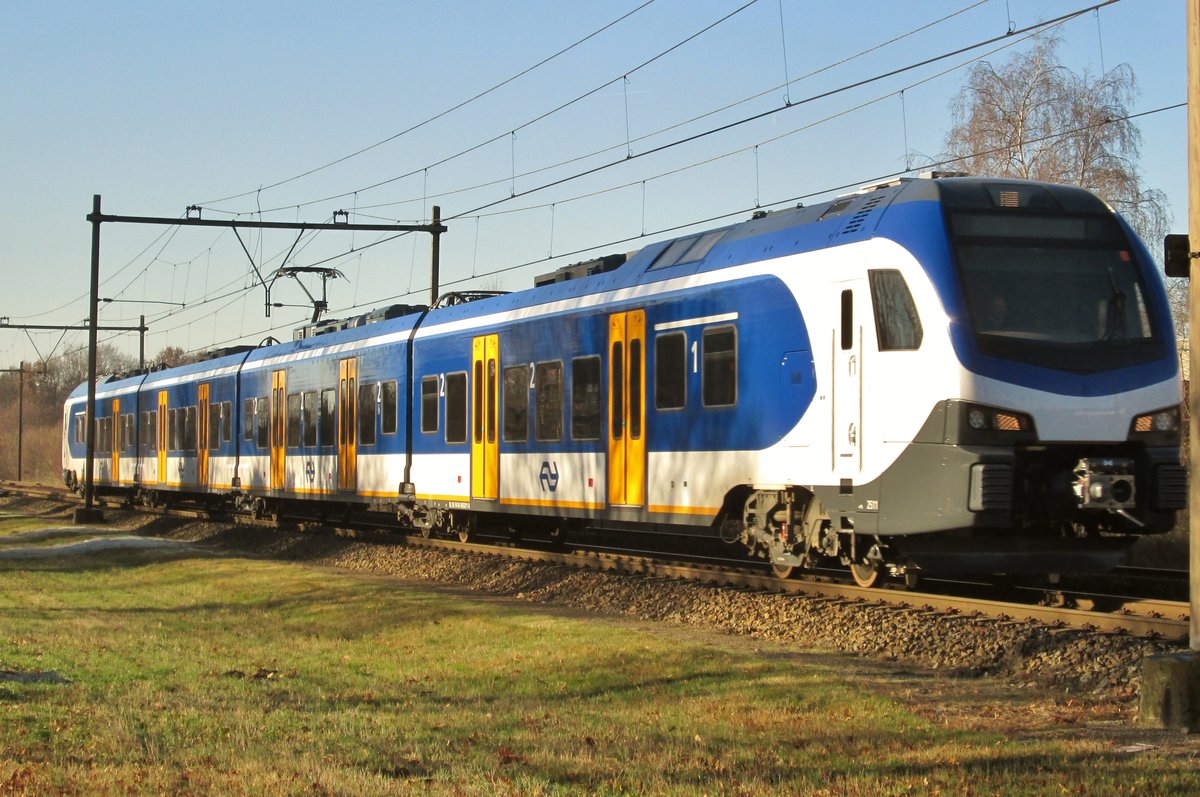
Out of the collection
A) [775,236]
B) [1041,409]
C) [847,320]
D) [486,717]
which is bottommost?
[486,717]

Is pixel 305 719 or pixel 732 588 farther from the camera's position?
Answer: pixel 732 588

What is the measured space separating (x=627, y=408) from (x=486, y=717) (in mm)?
7795

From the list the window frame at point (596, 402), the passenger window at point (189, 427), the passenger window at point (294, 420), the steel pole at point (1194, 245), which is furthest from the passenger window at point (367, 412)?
the steel pole at point (1194, 245)

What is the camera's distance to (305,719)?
922cm

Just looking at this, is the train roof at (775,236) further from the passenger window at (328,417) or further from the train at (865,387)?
the passenger window at (328,417)

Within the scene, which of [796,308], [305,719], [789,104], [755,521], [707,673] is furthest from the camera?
[789,104]

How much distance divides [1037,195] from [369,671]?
721 cm

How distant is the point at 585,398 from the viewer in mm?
17688

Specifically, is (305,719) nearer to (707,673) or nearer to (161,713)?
(161,713)

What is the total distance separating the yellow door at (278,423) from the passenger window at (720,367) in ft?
53.0

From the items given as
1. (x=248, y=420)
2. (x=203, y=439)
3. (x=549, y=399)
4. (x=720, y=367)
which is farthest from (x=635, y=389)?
(x=203, y=439)

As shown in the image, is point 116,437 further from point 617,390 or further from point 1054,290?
point 1054,290

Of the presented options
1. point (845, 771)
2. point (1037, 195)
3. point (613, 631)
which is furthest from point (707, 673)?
point (1037, 195)

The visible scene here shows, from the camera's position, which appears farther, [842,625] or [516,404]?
[516,404]
